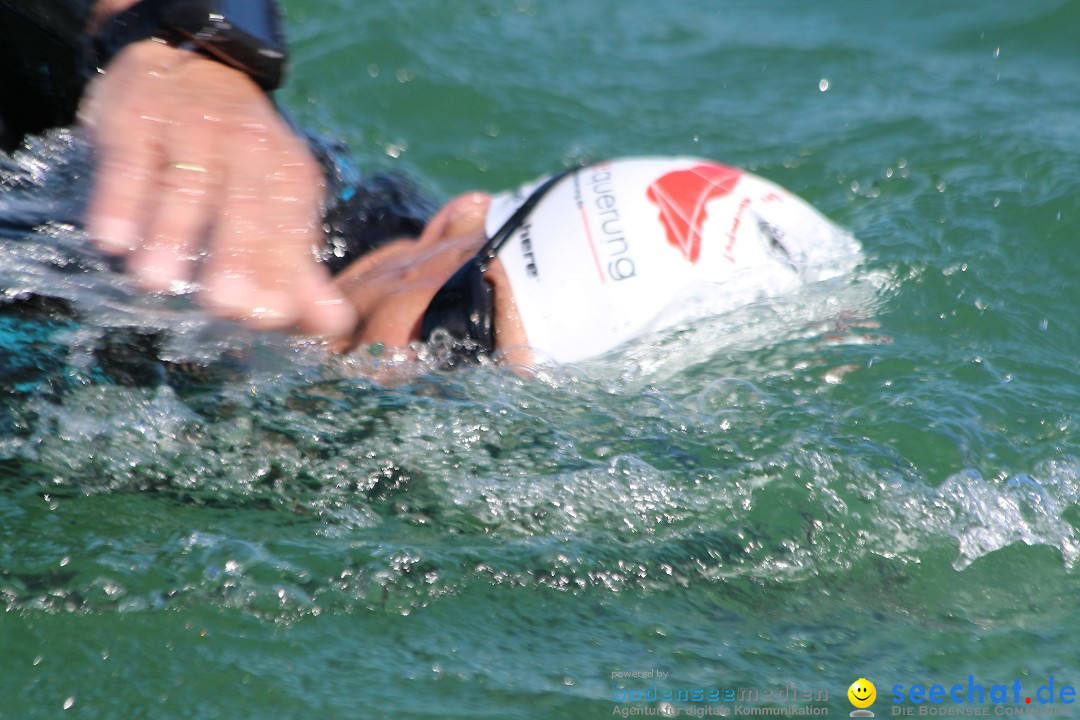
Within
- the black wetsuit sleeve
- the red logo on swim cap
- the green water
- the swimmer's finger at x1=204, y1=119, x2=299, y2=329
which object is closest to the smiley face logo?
the green water

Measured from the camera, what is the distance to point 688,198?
2.83 meters

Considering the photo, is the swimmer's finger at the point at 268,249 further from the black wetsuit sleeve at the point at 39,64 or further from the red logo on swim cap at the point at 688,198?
the red logo on swim cap at the point at 688,198

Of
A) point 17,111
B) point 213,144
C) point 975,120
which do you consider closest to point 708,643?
point 213,144

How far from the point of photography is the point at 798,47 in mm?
5367

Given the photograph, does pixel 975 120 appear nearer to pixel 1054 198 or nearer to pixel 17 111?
pixel 1054 198

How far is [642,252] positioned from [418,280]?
55 centimetres

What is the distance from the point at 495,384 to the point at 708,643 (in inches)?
31.8

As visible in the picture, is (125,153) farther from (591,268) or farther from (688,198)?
(688,198)

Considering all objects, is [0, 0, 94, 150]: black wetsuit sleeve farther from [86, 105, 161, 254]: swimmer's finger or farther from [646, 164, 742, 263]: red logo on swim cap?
[646, 164, 742, 263]: red logo on swim cap

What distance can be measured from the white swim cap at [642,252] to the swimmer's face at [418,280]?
0.15ft

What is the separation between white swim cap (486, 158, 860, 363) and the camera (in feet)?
8.86

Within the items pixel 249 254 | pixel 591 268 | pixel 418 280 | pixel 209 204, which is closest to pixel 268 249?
pixel 249 254

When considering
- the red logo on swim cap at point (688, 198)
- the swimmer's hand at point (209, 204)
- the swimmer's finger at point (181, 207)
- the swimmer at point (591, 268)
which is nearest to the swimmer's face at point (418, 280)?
the swimmer at point (591, 268)

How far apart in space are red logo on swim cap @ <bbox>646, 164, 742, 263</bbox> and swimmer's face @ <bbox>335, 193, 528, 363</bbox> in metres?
0.43
